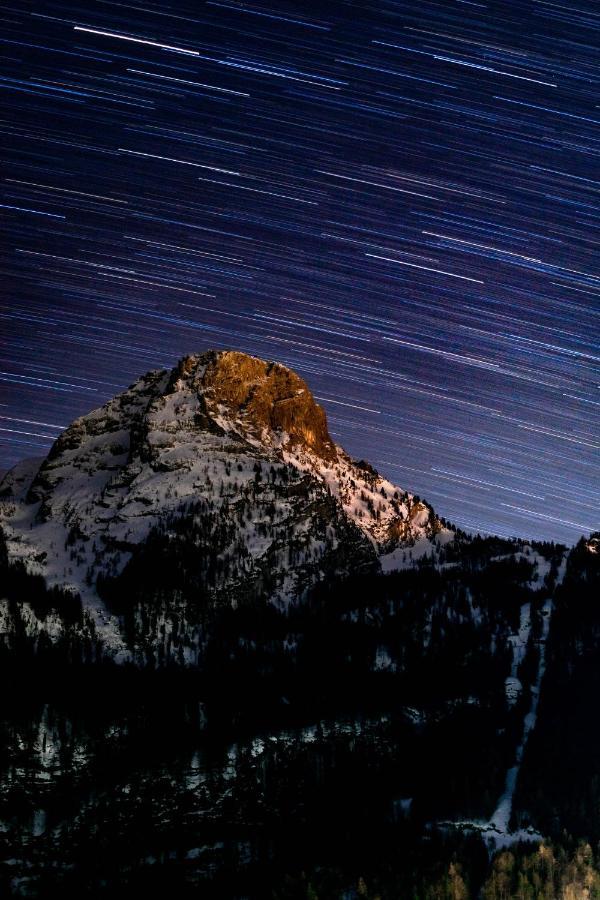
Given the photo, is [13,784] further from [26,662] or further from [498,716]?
[498,716]

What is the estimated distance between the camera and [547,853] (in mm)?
145375

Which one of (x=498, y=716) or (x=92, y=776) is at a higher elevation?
(x=498, y=716)

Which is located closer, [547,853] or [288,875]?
[547,853]

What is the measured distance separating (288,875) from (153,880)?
23.9 m

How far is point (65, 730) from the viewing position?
194 meters

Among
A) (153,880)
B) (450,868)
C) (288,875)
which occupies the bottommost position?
(153,880)

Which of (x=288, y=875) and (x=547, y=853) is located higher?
(x=547, y=853)

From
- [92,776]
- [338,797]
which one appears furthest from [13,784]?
[338,797]

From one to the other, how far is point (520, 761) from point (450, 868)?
46.4 meters

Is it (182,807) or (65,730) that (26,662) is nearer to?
(65,730)

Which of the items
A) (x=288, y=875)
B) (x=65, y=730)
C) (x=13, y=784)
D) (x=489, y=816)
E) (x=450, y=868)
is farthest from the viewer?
(x=65, y=730)

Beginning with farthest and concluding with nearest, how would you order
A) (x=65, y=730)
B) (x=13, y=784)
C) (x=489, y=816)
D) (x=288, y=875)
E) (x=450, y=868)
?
(x=65, y=730) → (x=13, y=784) → (x=489, y=816) → (x=288, y=875) → (x=450, y=868)

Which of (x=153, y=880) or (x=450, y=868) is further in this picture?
(x=153, y=880)

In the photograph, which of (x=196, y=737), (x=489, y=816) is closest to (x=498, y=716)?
(x=489, y=816)
